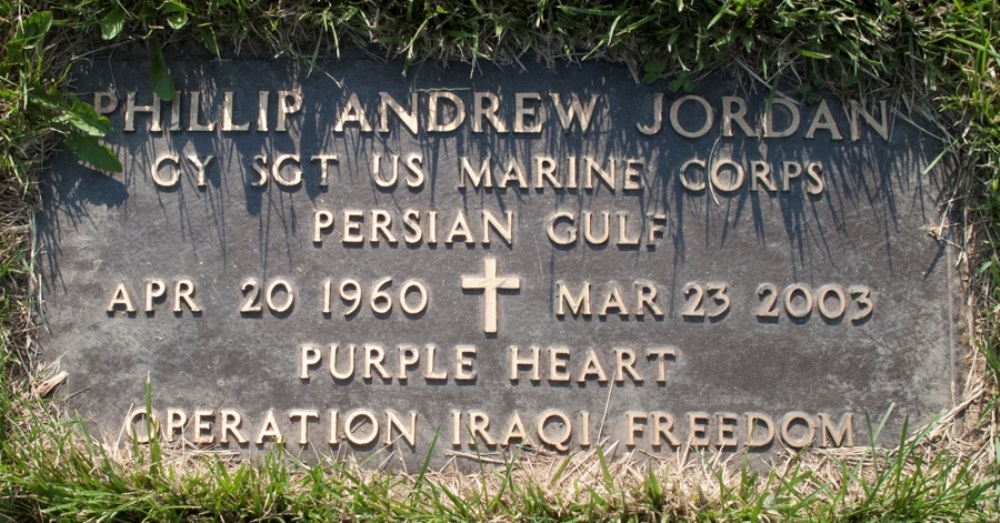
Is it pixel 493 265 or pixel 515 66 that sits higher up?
pixel 515 66

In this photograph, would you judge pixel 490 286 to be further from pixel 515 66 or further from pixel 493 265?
pixel 515 66

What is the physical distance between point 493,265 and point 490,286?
0.22 ft

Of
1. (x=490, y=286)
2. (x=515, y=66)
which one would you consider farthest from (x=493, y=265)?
(x=515, y=66)

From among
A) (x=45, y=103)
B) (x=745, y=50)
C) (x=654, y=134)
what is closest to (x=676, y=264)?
(x=654, y=134)

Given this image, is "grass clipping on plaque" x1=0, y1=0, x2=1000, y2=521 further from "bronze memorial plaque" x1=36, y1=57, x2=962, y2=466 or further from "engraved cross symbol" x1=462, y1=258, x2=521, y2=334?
"engraved cross symbol" x1=462, y1=258, x2=521, y2=334

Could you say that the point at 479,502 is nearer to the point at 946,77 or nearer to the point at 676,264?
the point at 676,264

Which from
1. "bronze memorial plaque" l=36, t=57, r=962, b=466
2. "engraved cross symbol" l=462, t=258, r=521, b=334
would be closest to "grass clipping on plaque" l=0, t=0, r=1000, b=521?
"bronze memorial plaque" l=36, t=57, r=962, b=466

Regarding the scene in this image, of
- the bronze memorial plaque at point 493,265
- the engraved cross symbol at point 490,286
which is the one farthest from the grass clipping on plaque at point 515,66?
the engraved cross symbol at point 490,286

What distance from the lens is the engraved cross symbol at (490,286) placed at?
253 centimetres

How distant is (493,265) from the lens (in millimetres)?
2541

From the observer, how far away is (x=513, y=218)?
2562 millimetres

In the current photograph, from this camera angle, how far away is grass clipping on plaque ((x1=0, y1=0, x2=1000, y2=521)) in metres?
2.40

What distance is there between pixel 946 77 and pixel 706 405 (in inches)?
51.4

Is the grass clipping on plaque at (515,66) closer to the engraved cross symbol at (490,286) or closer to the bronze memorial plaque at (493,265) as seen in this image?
the bronze memorial plaque at (493,265)
